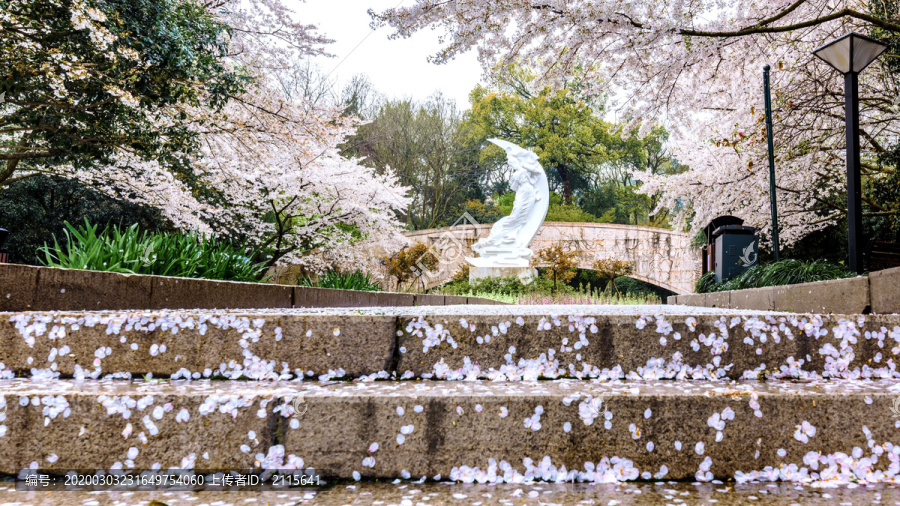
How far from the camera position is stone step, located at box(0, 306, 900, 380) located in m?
1.63

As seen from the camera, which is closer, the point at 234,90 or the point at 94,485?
the point at 94,485

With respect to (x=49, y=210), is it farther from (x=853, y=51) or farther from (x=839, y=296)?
(x=853, y=51)

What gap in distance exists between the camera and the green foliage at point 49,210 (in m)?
8.48

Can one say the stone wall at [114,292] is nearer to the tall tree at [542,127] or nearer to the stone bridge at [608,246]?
the stone bridge at [608,246]

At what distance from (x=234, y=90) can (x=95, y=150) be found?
67.7 inches

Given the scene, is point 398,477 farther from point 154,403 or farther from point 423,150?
point 423,150

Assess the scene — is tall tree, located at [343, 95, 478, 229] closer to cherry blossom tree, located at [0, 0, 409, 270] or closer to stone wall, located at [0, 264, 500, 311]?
cherry blossom tree, located at [0, 0, 409, 270]

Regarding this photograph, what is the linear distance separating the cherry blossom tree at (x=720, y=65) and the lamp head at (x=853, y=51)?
0.49ft

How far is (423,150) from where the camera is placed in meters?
23.4

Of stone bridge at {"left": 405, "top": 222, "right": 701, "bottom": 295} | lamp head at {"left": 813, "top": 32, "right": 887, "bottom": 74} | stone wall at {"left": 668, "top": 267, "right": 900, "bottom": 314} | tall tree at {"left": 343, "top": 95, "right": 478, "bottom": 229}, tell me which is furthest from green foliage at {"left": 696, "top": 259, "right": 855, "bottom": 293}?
tall tree at {"left": 343, "top": 95, "right": 478, "bottom": 229}

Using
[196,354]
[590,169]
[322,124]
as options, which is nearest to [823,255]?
[322,124]

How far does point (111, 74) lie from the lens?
5.09 m

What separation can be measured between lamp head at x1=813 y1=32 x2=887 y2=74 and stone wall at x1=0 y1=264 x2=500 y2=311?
4.78m

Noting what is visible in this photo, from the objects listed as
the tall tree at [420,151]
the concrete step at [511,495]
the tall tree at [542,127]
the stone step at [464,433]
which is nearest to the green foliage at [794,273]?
the stone step at [464,433]
